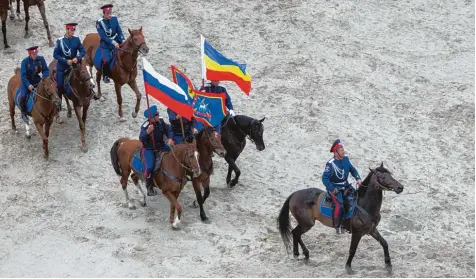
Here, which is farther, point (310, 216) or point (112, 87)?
point (112, 87)

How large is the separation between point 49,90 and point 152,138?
3170 millimetres

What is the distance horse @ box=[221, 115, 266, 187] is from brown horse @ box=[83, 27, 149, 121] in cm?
280

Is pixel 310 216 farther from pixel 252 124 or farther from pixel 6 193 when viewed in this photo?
pixel 6 193

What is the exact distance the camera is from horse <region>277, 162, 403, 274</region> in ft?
46.3

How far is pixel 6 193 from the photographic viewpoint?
17.5 metres

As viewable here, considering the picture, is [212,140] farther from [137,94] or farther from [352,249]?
[137,94]

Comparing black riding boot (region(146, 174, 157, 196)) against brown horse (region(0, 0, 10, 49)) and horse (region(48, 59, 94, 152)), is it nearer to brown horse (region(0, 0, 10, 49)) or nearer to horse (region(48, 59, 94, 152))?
horse (region(48, 59, 94, 152))

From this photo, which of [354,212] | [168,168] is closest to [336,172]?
[354,212]

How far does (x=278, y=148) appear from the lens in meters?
19.9

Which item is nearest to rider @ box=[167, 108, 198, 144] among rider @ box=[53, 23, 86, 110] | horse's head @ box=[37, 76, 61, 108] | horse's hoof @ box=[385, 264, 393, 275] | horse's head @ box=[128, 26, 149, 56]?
horse's head @ box=[128, 26, 149, 56]

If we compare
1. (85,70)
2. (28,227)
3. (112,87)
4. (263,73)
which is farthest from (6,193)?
(263,73)

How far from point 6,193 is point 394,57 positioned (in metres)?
12.6

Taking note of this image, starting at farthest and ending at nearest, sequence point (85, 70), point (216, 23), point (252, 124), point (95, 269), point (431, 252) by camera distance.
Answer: point (216, 23) → point (85, 70) → point (252, 124) → point (431, 252) → point (95, 269)

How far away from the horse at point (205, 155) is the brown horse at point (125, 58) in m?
3.63
